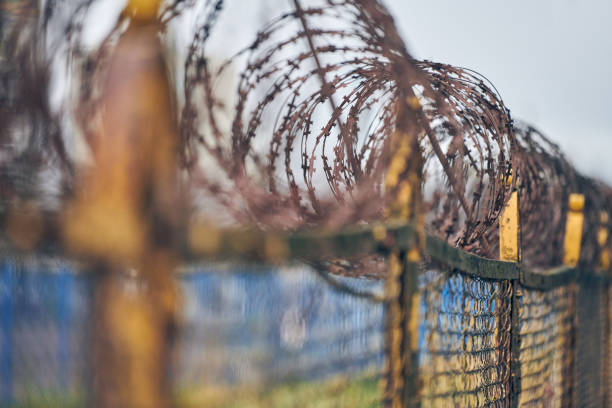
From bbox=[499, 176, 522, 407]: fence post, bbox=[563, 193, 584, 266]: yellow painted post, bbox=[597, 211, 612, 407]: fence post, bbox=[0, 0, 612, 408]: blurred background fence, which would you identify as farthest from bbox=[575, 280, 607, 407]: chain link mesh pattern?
bbox=[0, 0, 612, 408]: blurred background fence

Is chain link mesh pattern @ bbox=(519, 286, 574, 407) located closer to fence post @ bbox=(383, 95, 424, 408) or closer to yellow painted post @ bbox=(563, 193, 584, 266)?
yellow painted post @ bbox=(563, 193, 584, 266)

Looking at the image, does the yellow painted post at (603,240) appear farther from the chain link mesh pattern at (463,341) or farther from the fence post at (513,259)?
the chain link mesh pattern at (463,341)

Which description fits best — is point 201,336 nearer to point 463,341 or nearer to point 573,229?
point 463,341

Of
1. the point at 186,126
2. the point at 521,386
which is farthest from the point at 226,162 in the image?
the point at 521,386

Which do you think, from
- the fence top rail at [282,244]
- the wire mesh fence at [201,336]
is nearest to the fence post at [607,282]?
the fence top rail at [282,244]

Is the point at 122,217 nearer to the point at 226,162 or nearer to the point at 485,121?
the point at 226,162

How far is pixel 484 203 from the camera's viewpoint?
367cm

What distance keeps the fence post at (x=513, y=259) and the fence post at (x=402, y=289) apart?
1531mm

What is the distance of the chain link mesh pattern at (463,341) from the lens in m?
2.49

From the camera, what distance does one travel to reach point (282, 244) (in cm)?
162

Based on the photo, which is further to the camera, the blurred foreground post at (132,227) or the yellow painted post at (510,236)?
the yellow painted post at (510,236)

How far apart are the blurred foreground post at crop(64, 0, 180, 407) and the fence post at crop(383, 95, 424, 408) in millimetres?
946

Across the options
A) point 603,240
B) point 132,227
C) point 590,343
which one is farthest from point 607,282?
point 132,227

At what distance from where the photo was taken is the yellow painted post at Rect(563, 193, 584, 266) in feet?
16.7
